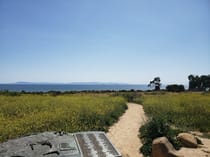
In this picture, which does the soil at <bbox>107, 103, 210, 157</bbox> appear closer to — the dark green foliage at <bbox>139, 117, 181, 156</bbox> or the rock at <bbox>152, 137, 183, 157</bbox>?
the dark green foliage at <bbox>139, 117, 181, 156</bbox>

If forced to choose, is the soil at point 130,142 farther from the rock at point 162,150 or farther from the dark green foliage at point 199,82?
the dark green foliage at point 199,82

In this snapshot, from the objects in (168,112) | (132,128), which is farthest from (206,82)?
(132,128)

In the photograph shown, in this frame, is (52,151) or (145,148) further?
(145,148)

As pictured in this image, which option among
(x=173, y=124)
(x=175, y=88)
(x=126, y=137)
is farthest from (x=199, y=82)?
(x=126, y=137)

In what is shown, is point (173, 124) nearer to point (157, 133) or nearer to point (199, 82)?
point (157, 133)

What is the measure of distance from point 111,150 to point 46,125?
627 centimetres

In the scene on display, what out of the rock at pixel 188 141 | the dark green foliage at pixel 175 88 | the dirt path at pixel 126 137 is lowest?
the dirt path at pixel 126 137

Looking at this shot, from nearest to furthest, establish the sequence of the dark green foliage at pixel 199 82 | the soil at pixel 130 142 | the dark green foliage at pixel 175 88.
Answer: the soil at pixel 130 142
the dark green foliage at pixel 175 88
the dark green foliage at pixel 199 82

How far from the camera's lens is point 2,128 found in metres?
8.67

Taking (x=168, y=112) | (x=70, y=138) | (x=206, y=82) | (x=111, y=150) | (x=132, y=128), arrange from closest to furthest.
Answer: (x=111, y=150), (x=70, y=138), (x=132, y=128), (x=168, y=112), (x=206, y=82)

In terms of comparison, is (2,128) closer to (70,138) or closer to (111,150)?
(70,138)

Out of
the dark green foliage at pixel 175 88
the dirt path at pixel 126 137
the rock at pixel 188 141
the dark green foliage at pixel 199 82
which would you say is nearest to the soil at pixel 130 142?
the dirt path at pixel 126 137

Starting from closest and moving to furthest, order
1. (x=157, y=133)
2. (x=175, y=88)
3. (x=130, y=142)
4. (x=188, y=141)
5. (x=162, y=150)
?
(x=162, y=150)
(x=188, y=141)
(x=157, y=133)
(x=130, y=142)
(x=175, y=88)

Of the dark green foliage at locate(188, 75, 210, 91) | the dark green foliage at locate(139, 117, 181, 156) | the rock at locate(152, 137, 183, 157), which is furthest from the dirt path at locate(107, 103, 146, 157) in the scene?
the dark green foliage at locate(188, 75, 210, 91)
